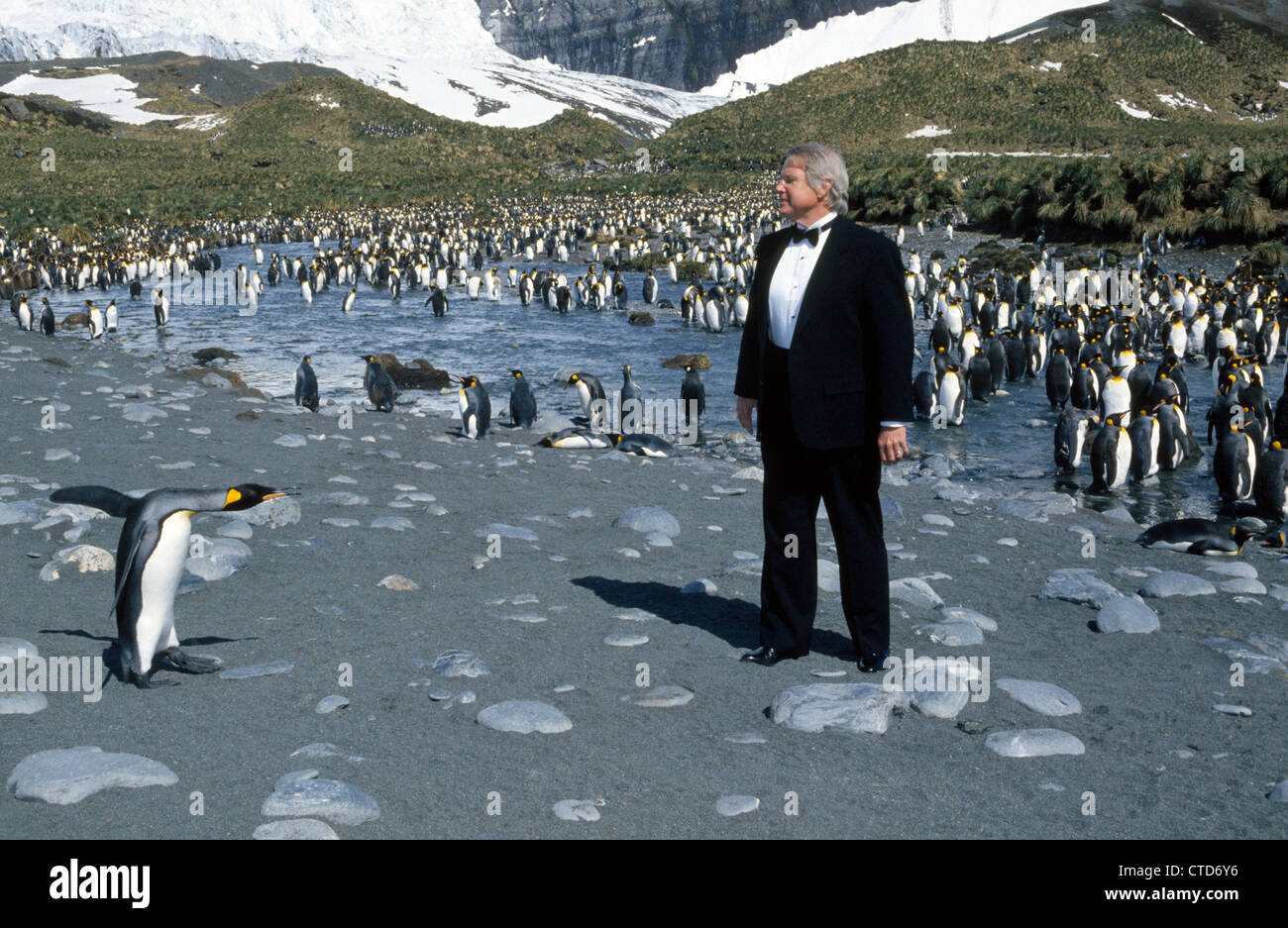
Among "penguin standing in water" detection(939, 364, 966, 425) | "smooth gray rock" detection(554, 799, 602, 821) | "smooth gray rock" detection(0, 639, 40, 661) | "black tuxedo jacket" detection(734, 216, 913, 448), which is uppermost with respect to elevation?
"black tuxedo jacket" detection(734, 216, 913, 448)

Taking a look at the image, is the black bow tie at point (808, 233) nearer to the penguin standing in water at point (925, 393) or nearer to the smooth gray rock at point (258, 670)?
the smooth gray rock at point (258, 670)

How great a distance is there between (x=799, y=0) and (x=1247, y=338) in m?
194

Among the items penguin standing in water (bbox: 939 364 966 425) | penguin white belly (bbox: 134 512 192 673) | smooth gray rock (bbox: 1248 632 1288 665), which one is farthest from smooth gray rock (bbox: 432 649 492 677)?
penguin standing in water (bbox: 939 364 966 425)

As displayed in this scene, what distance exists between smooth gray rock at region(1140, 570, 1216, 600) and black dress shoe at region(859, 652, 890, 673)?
6.89ft

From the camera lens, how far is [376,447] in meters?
9.27

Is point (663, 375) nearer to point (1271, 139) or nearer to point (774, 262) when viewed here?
point (774, 262)

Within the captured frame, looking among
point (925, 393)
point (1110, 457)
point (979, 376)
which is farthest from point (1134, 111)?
point (1110, 457)

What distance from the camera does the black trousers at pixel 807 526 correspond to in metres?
3.71

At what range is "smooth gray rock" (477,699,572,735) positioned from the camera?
338 cm

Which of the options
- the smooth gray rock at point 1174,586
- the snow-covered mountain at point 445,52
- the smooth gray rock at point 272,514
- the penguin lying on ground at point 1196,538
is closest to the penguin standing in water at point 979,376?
the penguin lying on ground at point 1196,538

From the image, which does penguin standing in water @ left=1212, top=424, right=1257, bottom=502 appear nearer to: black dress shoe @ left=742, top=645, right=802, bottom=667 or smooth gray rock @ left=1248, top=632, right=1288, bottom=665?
smooth gray rock @ left=1248, top=632, right=1288, bottom=665

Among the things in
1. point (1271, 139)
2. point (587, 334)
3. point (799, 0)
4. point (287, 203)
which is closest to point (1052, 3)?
point (799, 0)

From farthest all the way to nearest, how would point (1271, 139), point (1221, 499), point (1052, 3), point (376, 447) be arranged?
1. point (1052, 3)
2. point (1271, 139)
3. point (376, 447)
4. point (1221, 499)

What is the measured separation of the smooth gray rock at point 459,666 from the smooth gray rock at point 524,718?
346 mm
